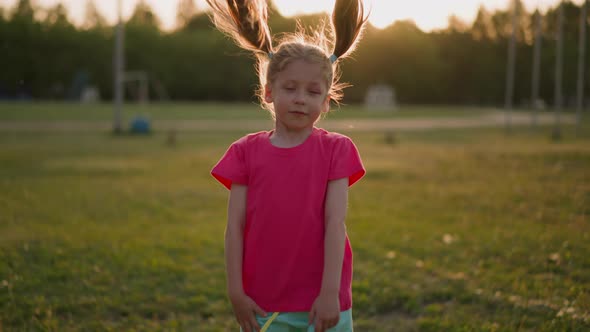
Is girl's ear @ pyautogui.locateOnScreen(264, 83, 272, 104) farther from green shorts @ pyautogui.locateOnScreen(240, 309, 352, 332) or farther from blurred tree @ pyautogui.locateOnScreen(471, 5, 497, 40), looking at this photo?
blurred tree @ pyautogui.locateOnScreen(471, 5, 497, 40)

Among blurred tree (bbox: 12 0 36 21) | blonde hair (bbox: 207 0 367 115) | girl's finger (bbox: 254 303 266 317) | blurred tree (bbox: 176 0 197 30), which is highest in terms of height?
blurred tree (bbox: 176 0 197 30)

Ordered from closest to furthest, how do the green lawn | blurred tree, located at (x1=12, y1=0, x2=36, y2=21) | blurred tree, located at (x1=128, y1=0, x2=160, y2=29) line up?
the green lawn, blurred tree, located at (x1=12, y1=0, x2=36, y2=21), blurred tree, located at (x1=128, y1=0, x2=160, y2=29)

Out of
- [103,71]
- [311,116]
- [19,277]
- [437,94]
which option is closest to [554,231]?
[311,116]

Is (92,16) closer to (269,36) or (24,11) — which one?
(24,11)

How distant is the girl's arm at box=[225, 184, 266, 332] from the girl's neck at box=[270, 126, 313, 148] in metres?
0.22

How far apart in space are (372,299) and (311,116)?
90.6 inches

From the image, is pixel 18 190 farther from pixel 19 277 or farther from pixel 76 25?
pixel 76 25

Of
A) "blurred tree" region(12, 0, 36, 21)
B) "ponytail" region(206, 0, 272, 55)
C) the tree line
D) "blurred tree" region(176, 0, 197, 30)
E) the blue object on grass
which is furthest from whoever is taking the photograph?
"blurred tree" region(176, 0, 197, 30)

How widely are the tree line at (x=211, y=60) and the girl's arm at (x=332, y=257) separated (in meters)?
48.4

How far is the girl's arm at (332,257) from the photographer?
2.06 meters

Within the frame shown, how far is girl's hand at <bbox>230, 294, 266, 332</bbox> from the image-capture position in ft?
7.01

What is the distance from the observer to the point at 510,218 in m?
6.65

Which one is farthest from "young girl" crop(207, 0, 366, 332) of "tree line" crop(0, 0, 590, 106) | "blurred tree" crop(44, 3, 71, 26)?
"blurred tree" crop(44, 3, 71, 26)

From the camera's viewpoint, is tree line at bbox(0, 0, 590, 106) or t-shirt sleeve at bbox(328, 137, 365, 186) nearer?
t-shirt sleeve at bbox(328, 137, 365, 186)
